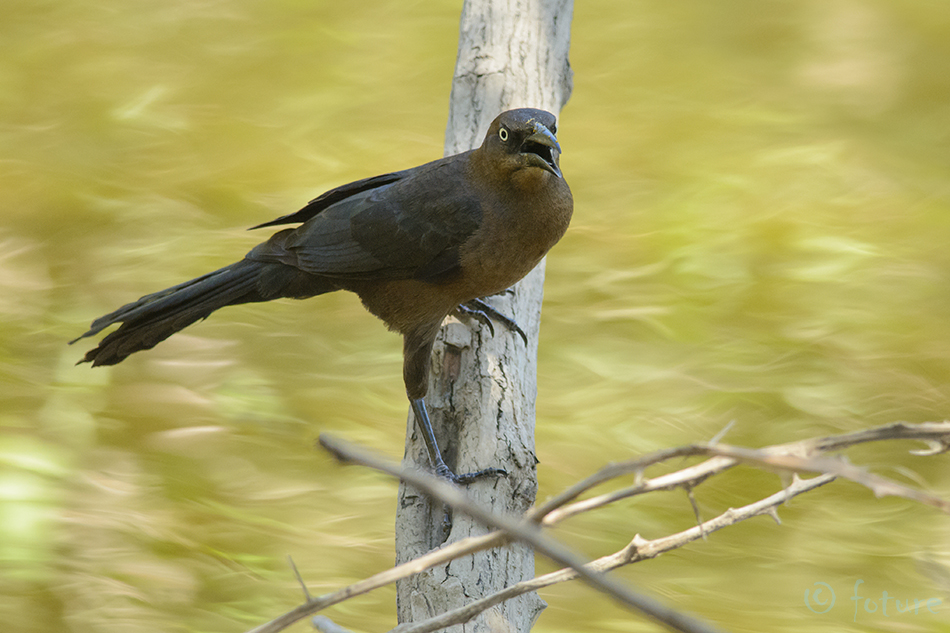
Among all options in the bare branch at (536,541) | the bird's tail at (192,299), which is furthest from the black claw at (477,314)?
the bare branch at (536,541)

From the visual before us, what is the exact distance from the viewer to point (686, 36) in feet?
24.5

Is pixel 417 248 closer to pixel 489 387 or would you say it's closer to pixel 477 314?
pixel 477 314

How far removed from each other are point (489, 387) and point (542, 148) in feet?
2.54

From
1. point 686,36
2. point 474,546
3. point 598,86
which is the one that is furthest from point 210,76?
point 474,546

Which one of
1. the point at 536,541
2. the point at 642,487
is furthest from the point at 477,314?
the point at 536,541

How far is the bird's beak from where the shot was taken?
2.39m

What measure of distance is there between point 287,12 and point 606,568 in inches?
277

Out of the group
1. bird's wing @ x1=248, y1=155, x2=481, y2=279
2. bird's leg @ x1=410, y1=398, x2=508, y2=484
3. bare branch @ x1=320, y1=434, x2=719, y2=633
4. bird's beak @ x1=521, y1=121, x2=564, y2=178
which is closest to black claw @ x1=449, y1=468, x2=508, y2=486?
bird's leg @ x1=410, y1=398, x2=508, y2=484

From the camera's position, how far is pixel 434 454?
2826 millimetres

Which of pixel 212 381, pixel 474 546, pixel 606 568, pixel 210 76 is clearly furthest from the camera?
pixel 210 76

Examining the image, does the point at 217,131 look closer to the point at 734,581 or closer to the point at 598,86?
the point at 598,86

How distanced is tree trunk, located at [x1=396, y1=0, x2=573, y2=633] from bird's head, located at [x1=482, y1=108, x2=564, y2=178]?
2.25 ft

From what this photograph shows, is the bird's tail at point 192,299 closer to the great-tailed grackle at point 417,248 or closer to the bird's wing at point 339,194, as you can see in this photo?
the great-tailed grackle at point 417,248

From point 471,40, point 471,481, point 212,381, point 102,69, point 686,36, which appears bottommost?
point 471,481
